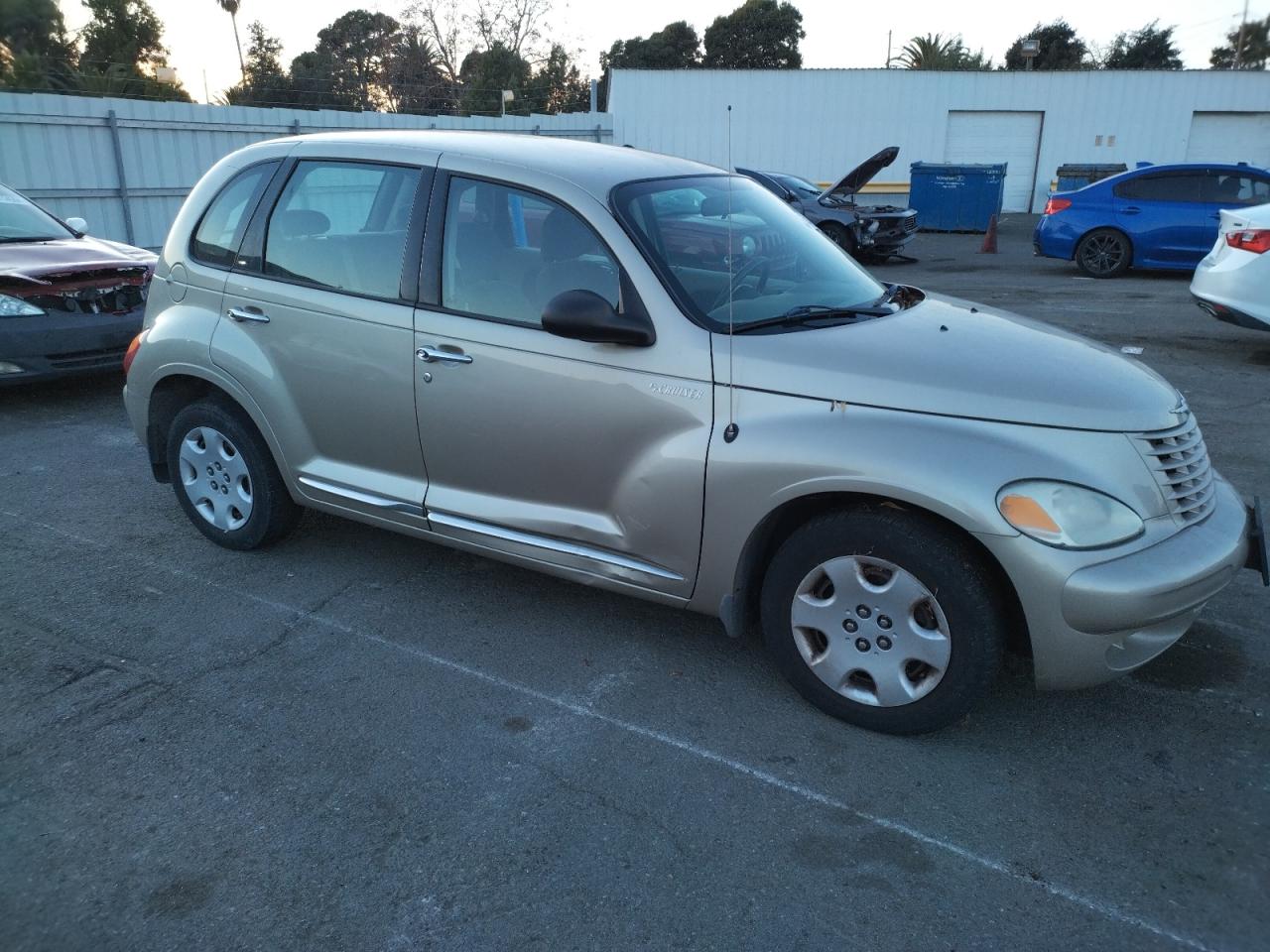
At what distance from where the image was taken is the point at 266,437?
14.0ft

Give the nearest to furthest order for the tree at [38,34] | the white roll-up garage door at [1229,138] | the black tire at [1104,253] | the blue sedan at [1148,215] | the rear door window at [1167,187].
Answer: the blue sedan at [1148,215] < the rear door window at [1167,187] < the black tire at [1104,253] < the white roll-up garage door at [1229,138] < the tree at [38,34]

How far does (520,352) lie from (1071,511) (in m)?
1.89

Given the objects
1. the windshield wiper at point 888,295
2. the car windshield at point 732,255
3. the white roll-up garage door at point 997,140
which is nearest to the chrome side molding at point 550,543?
the car windshield at point 732,255

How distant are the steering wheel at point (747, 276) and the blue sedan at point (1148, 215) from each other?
39.2 ft

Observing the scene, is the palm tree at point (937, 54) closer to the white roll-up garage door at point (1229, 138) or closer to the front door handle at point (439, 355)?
the white roll-up garage door at point (1229, 138)

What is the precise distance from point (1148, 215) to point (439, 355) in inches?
519

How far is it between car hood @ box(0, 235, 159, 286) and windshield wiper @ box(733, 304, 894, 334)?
589 centimetres

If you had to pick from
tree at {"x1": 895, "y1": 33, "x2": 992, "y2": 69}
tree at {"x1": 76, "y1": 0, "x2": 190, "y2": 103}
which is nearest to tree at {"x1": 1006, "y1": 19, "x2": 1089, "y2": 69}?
tree at {"x1": 895, "y1": 33, "x2": 992, "y2": 69}

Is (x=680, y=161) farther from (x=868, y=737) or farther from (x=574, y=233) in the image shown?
(x=868, y=737)

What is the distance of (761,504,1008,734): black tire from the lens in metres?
2.88

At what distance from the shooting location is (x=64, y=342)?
22.8ft

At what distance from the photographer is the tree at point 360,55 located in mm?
52406

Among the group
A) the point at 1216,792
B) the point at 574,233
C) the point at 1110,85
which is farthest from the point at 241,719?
the point at 1110,85

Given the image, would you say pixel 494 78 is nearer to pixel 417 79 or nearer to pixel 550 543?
pixel 417 79
